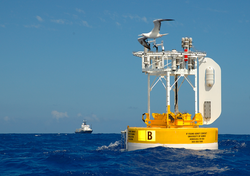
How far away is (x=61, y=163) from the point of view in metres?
23.8

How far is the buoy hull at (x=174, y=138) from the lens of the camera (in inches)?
1063

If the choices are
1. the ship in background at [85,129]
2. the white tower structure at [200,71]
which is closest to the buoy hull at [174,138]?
the white tower structure at [200,71]

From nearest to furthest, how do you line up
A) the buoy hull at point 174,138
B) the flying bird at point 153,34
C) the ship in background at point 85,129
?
the buoy hull at point 174,138
the flying bird at point 153,34
the ship in background at point 85,129

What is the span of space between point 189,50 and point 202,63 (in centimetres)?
183

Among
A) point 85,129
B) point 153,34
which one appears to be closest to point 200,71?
point 153,34

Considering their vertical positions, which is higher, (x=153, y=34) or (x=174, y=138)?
(x=153, y=34)

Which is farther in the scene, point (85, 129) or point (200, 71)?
point (85, 129)

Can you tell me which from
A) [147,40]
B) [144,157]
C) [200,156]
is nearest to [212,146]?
[200,156]

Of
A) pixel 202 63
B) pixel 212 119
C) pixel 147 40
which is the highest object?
pixel 147 40

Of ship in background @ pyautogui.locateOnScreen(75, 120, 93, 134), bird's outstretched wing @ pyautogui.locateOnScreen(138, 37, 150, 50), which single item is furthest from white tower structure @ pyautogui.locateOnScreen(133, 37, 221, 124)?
ship in background @ pyautogui.locateOnScreen(75, 120, 93, 134)

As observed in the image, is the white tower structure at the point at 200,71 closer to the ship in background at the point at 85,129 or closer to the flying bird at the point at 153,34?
the flying bird at the point at 153,34

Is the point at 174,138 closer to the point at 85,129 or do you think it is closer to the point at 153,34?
the point at 153,34

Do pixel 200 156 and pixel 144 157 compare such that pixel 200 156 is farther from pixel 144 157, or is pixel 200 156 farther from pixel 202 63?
pixel 202 63

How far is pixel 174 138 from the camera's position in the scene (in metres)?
27.0
